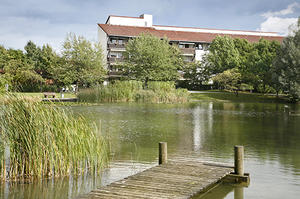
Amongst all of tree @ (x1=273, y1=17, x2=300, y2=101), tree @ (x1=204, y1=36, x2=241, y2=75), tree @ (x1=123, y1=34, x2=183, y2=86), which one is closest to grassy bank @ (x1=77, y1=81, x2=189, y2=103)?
tree @ (x1=123, y1=34, x2=183, y2=86)

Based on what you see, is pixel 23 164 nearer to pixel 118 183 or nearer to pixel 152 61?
pixel 118 183

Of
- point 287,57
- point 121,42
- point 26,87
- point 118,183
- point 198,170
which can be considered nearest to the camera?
point 118,183

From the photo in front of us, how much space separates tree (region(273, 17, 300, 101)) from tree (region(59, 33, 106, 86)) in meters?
21.3

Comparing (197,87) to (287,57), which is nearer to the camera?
(287,57)

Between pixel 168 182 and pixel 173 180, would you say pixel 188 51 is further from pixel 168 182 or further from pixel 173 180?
pixel 168 182

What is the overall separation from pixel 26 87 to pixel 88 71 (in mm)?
9613

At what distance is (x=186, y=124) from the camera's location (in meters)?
18.5

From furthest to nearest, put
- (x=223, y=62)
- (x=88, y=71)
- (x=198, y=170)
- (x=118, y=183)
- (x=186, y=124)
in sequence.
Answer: (x=223, y=62), (x=88, y=71), (x=186, y=124), (x=198, y=170), (x=118, y=183)

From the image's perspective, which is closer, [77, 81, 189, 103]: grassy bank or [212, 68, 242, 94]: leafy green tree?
[77, 81, 189, 103]: grassy bank

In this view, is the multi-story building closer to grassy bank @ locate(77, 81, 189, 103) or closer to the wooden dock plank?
grassy bank @ locate(77, 81, 189, 103)

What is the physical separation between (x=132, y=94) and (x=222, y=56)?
21.8 metres

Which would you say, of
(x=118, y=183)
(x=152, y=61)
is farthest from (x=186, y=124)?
(x=152, y=61)

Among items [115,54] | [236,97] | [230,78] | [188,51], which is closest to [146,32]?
[115,54]

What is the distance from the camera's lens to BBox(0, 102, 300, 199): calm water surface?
720cm
